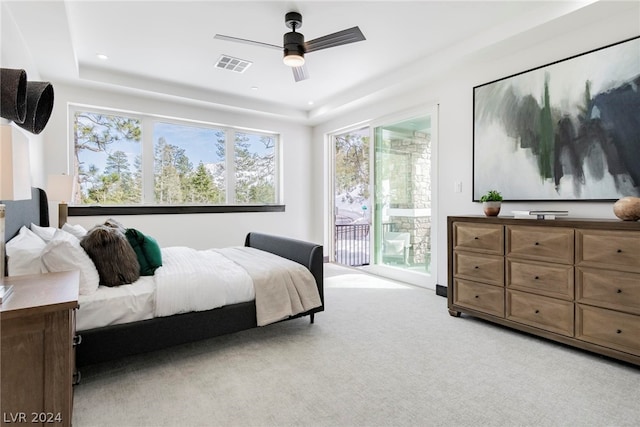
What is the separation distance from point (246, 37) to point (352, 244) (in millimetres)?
4195

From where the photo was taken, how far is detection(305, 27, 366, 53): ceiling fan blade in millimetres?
2479

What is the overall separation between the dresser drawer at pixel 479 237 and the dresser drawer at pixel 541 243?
8 cm

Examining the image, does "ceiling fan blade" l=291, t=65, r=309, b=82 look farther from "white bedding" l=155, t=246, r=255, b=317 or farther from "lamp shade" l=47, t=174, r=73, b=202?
"lamp shade" l=47, t=174, r=73, b=202


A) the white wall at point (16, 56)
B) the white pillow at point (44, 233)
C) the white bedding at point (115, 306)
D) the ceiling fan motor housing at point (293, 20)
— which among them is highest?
the ceiling fan motor housing at point (293, 20)

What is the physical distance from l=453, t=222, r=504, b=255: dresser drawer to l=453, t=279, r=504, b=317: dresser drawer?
1.09 feet

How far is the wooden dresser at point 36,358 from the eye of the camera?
4.23 feet

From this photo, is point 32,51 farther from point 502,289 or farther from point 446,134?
point 502,289

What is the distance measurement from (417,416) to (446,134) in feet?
10.3

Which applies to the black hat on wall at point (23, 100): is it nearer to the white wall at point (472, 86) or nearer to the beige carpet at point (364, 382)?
the beige carpet at point (364, 382)

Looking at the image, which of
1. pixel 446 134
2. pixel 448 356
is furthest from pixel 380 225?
pixel 448 356

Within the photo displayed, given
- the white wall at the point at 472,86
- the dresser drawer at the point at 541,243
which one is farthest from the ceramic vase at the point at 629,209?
the white wall at the point at 472,86

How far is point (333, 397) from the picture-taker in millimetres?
1893

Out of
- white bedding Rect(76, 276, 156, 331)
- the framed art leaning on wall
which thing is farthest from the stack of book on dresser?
white bedding Rect(76, 276, 156, 331)

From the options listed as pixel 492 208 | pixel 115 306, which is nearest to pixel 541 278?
pixel 492 208
